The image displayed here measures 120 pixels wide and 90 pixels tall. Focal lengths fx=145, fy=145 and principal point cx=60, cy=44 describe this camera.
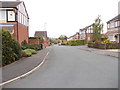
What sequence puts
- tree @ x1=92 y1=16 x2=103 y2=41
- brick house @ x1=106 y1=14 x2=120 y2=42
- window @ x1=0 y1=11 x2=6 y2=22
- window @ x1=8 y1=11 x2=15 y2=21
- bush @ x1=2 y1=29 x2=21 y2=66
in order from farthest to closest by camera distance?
tree @ x1=92 y1=16 x2=103 y2=41 < brick house @ x1=106 y1=14 x2=120 y2=42 < window @ x1=8 y1=11 x2=15 y2=21 < window @ x1=0 y1=11 x2=6 y2=22 < bush @ x1=2 y1=29 x2=21 y2=66

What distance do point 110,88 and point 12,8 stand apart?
18.6 meters

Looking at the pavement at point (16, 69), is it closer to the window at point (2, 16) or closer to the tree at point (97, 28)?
the window at point (2, 16)

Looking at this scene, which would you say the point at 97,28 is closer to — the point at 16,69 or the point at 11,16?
the point at 11,16

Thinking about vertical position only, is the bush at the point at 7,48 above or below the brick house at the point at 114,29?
below

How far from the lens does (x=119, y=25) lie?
96.7 feet

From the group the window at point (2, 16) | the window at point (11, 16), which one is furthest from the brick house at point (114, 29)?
the window at point (2, 16)

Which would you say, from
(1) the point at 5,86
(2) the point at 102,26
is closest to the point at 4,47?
(1) the point at 5,86

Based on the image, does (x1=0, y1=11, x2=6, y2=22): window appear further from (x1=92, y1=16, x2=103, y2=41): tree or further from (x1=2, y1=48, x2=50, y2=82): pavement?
(x1=92, y1=16, x2=103, y2=41): tree

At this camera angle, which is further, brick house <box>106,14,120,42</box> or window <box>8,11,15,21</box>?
brick house <box>106,14,120,42</box>

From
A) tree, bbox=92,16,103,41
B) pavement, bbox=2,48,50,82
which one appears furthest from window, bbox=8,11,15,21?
tree, bbox=92,16,103,41

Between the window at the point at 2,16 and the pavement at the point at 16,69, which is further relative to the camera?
the window at the point at 2,16

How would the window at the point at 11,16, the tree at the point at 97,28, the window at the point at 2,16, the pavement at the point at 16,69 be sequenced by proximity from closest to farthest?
the pavement at the point at 16,69 < the window at the point at 2,16 < the window at the point at 11,16 < the tree at the point at 97,28

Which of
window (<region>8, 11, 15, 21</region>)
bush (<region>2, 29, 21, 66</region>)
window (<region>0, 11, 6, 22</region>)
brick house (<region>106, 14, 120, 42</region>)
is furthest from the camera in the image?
brick house (<region>106, 14, 120, 42</region>)

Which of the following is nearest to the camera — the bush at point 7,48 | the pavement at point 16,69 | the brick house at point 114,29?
the pavement at point 16,69
